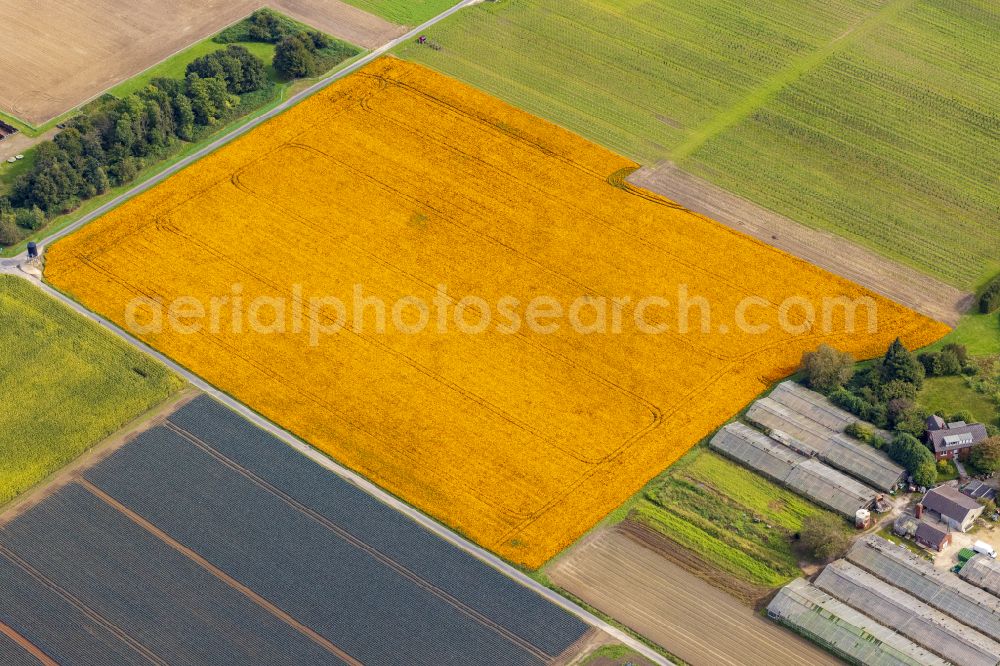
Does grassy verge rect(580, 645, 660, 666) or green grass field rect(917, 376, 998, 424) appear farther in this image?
green grass field rect(917, 376, 998, 424)

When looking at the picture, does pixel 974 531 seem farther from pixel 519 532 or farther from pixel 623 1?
pixel 623 1

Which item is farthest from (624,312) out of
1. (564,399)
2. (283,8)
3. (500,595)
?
(283,8)

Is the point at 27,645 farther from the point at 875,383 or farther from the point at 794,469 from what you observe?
the point at 875,383

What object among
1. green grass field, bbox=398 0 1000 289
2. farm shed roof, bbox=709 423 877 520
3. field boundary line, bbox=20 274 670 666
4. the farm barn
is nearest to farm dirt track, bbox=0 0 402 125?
green grass field, bbox=398 0 1000 289

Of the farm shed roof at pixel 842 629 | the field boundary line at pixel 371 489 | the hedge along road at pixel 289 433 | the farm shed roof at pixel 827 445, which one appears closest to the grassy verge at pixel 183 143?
the hedge along road at pixel 289 433

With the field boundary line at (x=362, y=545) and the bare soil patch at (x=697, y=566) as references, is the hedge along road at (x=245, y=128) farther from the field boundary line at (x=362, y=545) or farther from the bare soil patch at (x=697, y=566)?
the bare soil patch at (x=697, y=566)

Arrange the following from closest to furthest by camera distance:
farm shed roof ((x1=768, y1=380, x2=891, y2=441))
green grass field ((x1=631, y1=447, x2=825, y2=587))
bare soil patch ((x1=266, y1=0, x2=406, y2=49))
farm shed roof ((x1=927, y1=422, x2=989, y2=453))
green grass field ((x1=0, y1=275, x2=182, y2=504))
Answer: green grass field ((x1=631, y1=447, x2=825, y2=587)) → farm shed roof ((x1=927, y1=422, x2=989, y2=453)) → green grass field ((x1=0, y1=275, x2=182, y2=504)) → farm shed roof ((x1=768, y1=380, x2=891, y2=441)) → bare soil patch ((x1=266, y1=0, x2=406, y2=49))

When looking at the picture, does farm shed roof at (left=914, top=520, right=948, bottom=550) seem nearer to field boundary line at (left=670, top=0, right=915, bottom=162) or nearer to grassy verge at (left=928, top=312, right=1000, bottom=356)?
grassy verge at (left=928, top=312, right=1000, bottom=356)

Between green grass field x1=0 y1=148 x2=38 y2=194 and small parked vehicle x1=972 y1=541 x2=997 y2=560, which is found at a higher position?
small parked vehicle x1=972 y1=541 x2=997 y2=560
